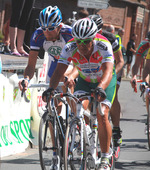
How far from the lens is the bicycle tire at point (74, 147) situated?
5176 millimetres

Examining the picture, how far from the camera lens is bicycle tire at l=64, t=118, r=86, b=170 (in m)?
5.18

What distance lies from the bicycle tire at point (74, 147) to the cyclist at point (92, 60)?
1.12 ft

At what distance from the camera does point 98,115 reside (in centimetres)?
558

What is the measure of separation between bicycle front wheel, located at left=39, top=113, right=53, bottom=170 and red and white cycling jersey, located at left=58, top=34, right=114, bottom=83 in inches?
29.1

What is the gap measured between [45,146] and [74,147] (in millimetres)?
352

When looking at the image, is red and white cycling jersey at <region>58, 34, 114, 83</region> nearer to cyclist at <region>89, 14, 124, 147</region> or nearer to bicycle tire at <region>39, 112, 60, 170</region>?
bicycle tire at <region>39, 112, 60, 170</region>

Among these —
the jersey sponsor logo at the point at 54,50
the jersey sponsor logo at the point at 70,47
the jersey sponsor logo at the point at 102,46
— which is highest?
the jersey sponsor logo at the point at 102,46

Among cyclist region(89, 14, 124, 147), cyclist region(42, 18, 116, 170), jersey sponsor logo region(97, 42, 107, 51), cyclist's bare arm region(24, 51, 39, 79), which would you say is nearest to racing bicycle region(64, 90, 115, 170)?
cyclist region(42, 18, 116, 170)

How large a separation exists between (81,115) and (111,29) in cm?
597

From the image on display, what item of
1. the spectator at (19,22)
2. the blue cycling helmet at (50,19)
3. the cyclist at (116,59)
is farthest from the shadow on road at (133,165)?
the spectator at (19,22)

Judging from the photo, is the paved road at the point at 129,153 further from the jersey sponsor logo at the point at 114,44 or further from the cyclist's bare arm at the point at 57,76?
the jersey sponsor logo at the point at 114,44

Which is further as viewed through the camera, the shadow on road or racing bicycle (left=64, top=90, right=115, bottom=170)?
the shadow on road

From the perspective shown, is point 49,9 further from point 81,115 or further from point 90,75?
point 81,115

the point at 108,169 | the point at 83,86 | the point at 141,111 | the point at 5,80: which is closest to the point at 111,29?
the point at 141,111
